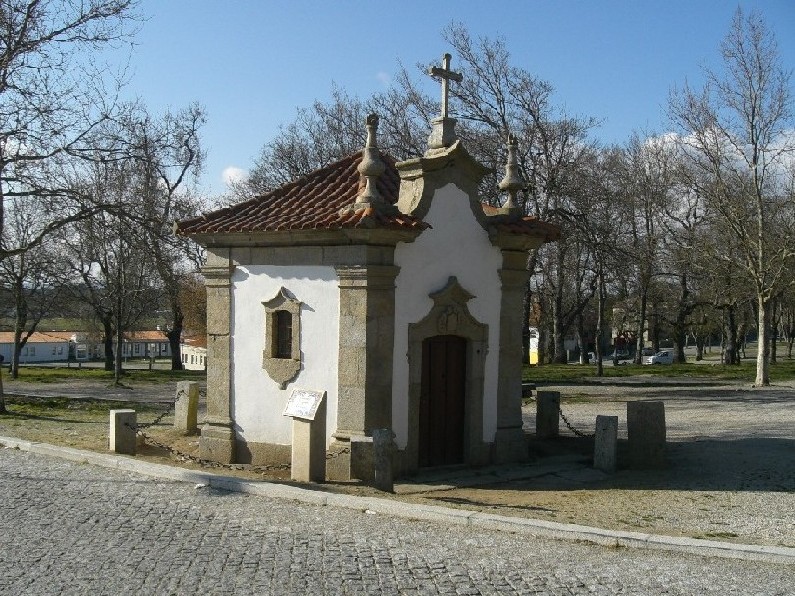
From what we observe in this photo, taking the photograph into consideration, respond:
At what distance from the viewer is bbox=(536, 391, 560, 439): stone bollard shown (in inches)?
581

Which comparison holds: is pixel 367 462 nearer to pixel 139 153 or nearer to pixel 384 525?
pixel 384 525

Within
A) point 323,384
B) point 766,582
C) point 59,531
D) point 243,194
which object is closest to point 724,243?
point 243,194

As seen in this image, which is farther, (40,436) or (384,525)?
(40,436)

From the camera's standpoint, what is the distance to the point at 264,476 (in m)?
11.0

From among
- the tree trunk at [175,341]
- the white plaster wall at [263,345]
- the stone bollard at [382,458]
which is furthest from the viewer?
the tree trunk at [175,341]

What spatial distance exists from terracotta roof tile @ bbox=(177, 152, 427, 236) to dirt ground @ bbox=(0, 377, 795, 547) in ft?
11.1

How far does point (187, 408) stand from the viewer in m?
15.0

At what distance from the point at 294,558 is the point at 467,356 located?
6.09 m

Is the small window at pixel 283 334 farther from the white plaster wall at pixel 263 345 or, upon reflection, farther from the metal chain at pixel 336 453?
the metal chain at pixel 336 453

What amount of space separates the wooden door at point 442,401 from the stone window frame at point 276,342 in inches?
72.6

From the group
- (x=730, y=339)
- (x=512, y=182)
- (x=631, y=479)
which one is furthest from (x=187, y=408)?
(x=730, y=339)

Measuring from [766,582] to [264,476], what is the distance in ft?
21.3

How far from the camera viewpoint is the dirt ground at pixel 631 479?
9039 millimetres

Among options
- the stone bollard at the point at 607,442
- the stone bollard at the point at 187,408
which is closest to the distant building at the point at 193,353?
the stone bollard at the point at 187,408
